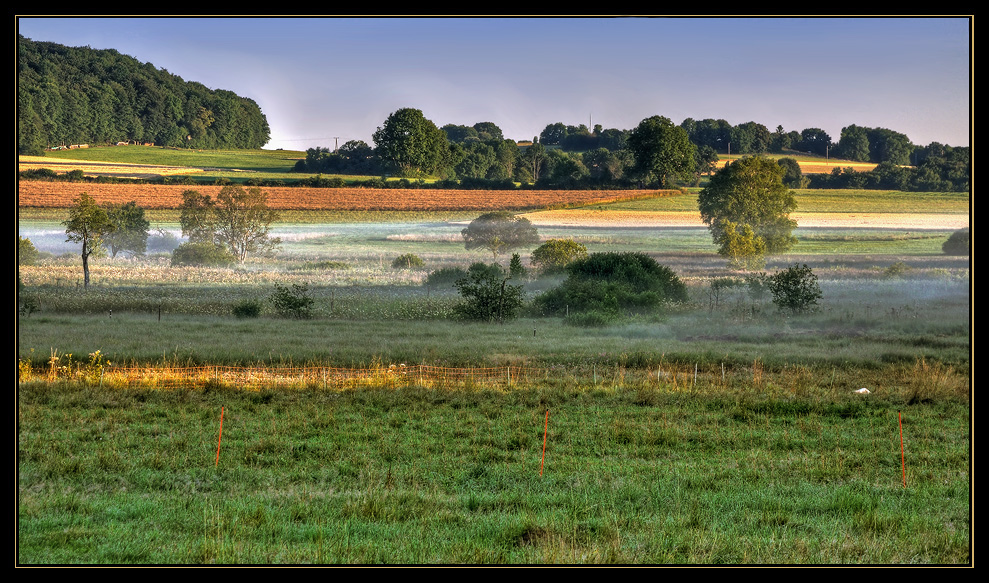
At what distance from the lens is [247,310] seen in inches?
1567

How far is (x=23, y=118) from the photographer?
5294cm

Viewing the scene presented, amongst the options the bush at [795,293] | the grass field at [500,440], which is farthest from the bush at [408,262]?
the bush at [795,293]

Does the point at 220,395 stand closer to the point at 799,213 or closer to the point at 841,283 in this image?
the point at 841,283

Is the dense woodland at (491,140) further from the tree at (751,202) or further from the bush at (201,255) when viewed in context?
the bush at (201,255)

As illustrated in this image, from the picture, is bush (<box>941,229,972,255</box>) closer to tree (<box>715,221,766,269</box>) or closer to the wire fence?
tree (<box>715,221,766,269</box>)

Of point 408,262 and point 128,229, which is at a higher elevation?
point 128,229

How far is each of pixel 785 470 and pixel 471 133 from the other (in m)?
44.5

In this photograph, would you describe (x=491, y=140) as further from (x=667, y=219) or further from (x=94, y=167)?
(x=94, y=167)

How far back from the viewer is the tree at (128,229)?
167ft

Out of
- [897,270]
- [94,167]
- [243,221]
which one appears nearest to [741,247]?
[897,270]

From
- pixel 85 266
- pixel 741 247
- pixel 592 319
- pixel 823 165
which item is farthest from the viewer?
pixel 823 165

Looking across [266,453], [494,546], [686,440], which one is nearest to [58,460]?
[266,453]

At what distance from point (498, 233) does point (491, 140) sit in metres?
6.44

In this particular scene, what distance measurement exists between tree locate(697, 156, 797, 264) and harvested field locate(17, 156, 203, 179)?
3415cm
